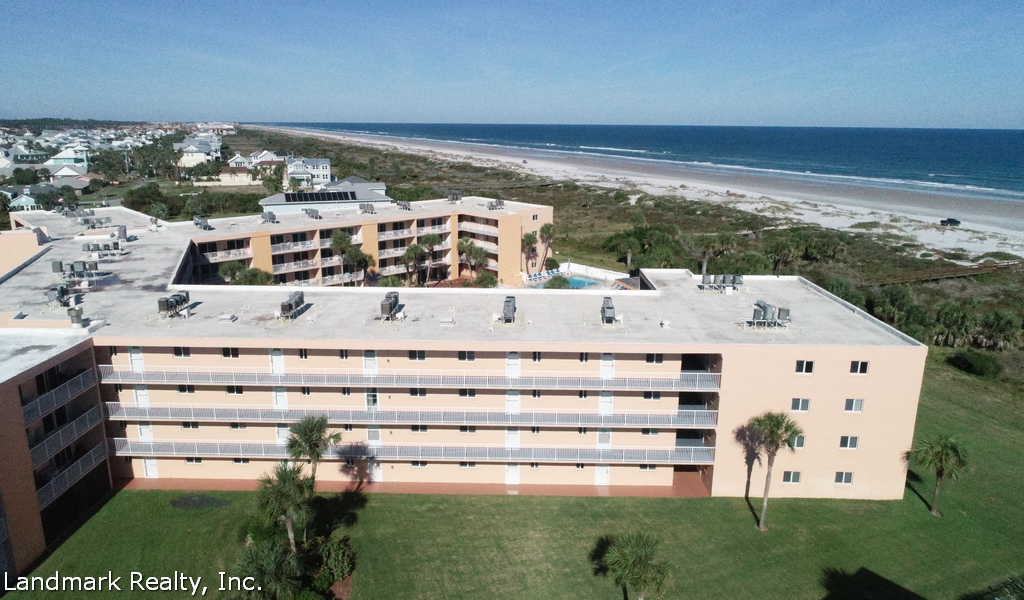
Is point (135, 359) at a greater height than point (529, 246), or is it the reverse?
point (135, 359)

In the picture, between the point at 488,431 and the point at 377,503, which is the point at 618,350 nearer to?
the point at 488,431

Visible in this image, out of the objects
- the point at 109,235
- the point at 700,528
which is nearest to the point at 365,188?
the point at 109,235

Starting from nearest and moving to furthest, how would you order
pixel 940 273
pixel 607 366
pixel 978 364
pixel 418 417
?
pixel 418 417
pixel 607 366
pixel 978 364
pixel 940 273

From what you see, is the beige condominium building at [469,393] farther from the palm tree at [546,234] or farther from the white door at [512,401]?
the palm tree at [546,234]

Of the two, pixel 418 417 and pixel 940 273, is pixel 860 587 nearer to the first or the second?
pixel 418 417

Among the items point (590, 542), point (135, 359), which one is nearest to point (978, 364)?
point (590, 542)
